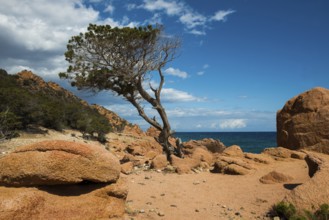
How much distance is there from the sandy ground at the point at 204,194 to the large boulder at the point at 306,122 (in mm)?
3072

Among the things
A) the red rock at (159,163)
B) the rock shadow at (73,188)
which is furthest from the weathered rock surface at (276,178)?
the rock shadow at (73,188)

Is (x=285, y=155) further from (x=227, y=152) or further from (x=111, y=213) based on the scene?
(x=111, y=213)

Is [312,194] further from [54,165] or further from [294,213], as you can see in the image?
[54,165]

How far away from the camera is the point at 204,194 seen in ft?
41.4

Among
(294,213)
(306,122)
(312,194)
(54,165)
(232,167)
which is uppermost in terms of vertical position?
(306,122)

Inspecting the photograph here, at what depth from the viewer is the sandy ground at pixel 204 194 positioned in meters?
10.0

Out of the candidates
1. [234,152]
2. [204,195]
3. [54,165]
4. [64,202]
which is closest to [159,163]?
[234,152]

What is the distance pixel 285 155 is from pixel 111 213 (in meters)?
14.0

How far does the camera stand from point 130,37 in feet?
61.0

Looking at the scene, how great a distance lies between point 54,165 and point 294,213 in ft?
21.9

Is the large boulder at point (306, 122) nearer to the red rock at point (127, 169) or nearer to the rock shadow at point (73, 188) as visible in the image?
the red rock at point (127, 169)

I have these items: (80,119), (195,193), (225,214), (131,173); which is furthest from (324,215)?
(80,119)

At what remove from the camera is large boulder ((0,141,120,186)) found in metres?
7.59

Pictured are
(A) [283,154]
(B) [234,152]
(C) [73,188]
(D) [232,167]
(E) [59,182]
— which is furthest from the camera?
(B) [234,152]
